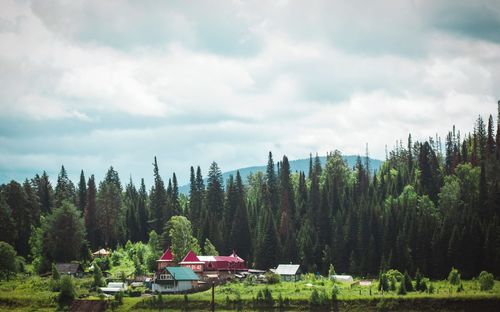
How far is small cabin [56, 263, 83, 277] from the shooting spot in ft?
390

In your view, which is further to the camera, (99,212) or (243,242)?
(99,212)

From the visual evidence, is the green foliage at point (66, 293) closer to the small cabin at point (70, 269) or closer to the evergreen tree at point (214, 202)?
the small cabin at point (70, 269)

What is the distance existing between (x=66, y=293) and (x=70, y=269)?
74.2 feet

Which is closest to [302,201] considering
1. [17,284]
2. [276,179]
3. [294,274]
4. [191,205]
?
[276,179]

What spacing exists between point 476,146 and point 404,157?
1609 inches

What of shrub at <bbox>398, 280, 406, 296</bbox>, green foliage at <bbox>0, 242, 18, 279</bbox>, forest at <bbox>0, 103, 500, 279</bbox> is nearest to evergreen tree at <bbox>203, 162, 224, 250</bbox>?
forest at <bbox>0, 103, 500, 279</bbox>

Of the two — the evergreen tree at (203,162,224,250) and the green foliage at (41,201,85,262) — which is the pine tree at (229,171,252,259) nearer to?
the evergreen tree at (203,162,224,250)

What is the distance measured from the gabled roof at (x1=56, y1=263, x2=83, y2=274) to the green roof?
19078mm

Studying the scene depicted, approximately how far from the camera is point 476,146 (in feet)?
521

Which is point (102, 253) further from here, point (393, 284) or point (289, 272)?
point (393, 284)

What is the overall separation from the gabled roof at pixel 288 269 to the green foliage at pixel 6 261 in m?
44.4

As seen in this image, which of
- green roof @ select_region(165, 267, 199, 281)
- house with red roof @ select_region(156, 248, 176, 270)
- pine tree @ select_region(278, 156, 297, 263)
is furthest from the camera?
pine tree @ select_region(278, 156, 297, 263)

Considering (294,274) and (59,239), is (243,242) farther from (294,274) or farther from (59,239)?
(59,239)

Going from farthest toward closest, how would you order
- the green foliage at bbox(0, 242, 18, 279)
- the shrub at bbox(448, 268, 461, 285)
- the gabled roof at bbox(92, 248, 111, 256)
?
the gabled roof at bbox(92, 248, 111, 256)
the green foliage at bbox(0, 242, 18, 279)
the shrub at bbox(448, 268, 461, 285)
